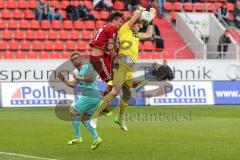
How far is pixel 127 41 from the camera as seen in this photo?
15734 mm

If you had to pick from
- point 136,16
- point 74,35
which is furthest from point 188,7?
point 136,16

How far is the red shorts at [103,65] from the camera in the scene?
1558 centimetres

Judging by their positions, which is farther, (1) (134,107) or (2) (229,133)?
(1) (134,107)

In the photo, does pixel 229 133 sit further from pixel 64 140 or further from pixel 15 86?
pixel 15 86

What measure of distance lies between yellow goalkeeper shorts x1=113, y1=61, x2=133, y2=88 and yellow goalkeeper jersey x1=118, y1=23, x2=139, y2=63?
0.30 m

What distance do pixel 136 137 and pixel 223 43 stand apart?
67.9 feet

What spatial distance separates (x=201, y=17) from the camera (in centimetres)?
3909

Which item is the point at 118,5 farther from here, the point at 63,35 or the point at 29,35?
the point at 29,35

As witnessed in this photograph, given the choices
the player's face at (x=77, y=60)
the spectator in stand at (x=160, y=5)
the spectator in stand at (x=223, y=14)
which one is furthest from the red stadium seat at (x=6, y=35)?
the player's face at (x=77, y=60)

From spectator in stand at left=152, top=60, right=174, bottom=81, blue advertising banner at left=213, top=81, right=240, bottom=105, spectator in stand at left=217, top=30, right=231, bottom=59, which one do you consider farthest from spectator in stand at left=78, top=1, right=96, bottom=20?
blue advertising banner at left=213, top=81, right=240, bottom=105

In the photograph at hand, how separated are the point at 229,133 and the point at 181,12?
22.2 meters

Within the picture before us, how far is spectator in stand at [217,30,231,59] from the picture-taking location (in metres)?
36.0

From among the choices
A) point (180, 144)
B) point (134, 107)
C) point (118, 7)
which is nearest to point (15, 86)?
point (134, 107)

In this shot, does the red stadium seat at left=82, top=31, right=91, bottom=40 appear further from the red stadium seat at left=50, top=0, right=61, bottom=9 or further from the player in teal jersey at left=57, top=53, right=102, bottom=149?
the player in teal jersey at left=57, top=53, right=102, bottom=149
